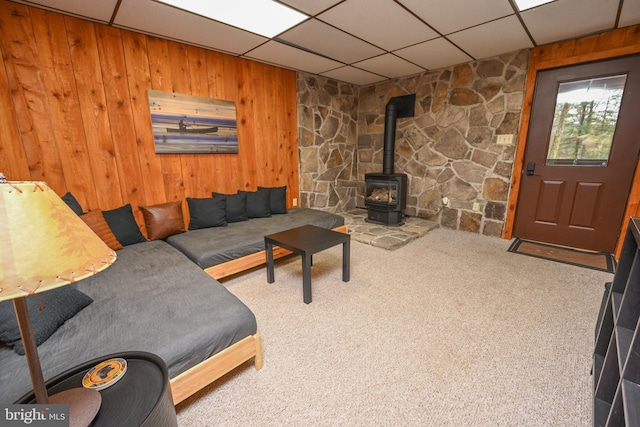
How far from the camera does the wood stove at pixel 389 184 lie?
4.08m

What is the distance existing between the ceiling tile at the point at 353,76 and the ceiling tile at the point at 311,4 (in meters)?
1.61

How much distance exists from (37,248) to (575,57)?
4.41 m

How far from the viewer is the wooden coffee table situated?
2.11 metres

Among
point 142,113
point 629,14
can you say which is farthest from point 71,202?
point 629,14

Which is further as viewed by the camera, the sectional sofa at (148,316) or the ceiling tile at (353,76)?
the ceiling tile at (353,76)

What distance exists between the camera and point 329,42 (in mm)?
2883

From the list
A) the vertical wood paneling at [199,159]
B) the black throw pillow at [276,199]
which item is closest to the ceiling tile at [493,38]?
the black throw pillow at [276,199]

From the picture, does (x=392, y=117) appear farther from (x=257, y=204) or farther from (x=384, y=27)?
(x=257, y=204)

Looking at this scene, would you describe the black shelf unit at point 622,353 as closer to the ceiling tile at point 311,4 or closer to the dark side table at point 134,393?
the dark side table at point 134,393

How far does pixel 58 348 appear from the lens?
112cm

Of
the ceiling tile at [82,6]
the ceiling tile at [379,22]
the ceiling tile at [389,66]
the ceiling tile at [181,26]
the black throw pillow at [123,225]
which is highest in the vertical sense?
the ceiling tile at [389,66]

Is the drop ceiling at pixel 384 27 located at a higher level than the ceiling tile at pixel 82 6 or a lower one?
higher

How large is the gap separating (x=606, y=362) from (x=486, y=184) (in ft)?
9.81

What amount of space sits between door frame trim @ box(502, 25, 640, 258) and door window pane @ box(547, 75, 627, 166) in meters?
0.25
